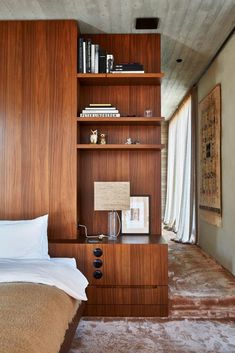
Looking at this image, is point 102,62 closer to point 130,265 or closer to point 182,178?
point 130,265

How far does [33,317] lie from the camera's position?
1.61 meters

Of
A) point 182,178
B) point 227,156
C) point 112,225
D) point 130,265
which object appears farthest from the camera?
point 182,178

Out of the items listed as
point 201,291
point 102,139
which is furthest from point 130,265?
point 102,139

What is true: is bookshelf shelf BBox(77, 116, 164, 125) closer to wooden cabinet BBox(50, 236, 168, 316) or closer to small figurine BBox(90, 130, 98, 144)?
small figurine BBox(90, 130, 98, 144)

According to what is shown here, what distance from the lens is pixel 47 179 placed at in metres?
3.19

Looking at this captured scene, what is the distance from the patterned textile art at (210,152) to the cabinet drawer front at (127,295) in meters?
1.62

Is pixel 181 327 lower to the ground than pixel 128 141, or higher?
lower

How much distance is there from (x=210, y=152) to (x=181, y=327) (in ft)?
8.23

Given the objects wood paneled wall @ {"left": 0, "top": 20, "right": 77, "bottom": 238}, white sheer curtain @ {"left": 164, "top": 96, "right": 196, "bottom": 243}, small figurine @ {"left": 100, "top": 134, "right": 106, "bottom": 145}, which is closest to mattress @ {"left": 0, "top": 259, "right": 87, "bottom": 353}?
wood paneled wall @ {"left": 0, "top": 20, "right": 77, "bottom": 238}

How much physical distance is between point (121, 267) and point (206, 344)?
34.6 inches

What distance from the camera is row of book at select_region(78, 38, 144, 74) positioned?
323 cm

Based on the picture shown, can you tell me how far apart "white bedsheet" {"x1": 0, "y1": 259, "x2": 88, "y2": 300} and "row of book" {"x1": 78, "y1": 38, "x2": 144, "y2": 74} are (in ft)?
6.04

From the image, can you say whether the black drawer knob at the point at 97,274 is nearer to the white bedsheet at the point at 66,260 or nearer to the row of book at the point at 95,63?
the white bedsheet at the point at 66,260

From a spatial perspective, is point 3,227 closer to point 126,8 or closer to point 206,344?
point 206,344
